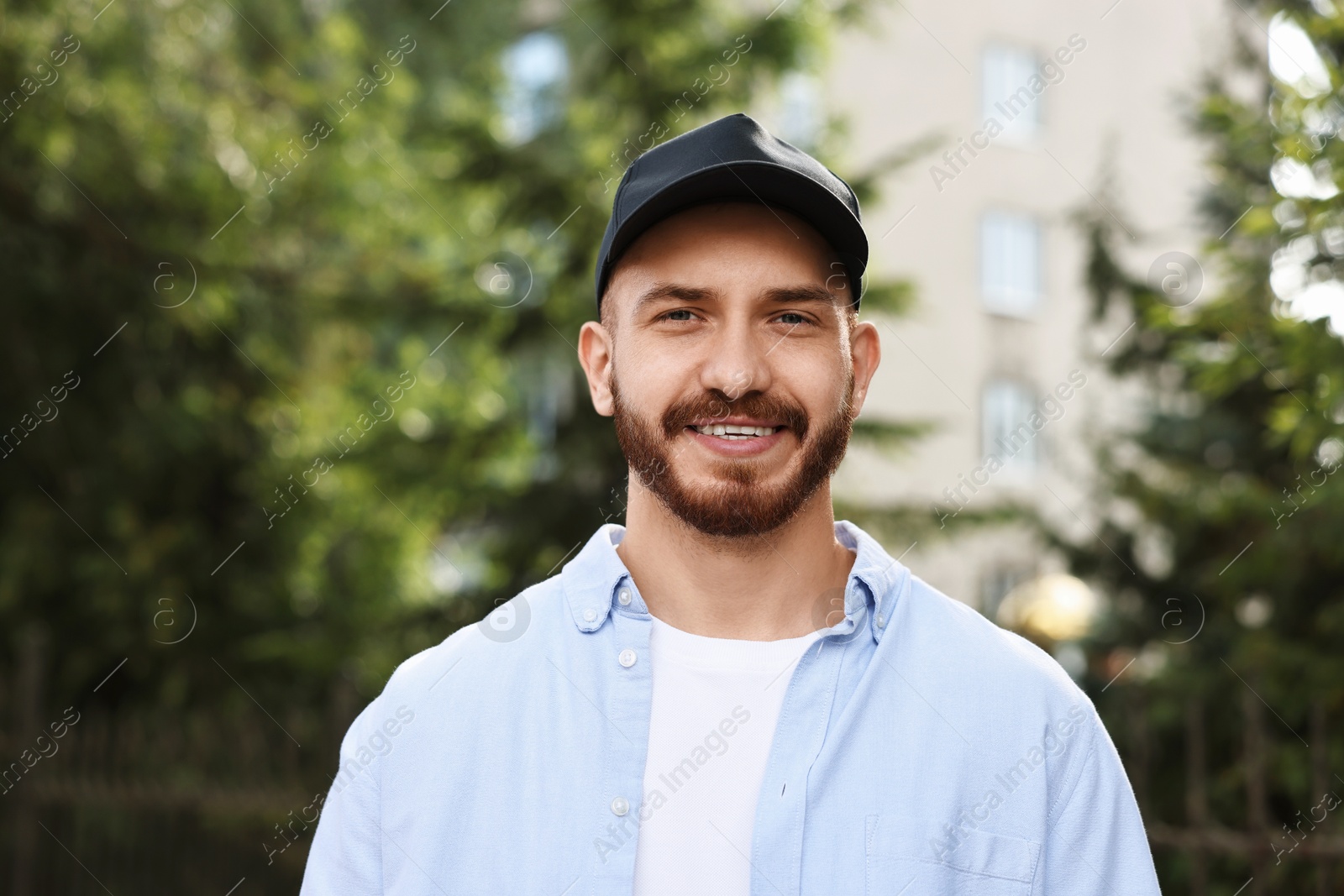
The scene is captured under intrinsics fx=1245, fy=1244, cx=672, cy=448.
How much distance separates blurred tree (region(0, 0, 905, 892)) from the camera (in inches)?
255

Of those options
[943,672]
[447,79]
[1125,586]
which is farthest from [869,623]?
[447,79]

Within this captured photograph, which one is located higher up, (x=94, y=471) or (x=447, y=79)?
(x=447, y=79)

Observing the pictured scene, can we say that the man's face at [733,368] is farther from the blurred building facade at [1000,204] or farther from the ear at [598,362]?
the blurred building facade at [1000,204]

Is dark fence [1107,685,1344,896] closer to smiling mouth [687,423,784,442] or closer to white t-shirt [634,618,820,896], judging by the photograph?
white t-shirt [634,618,820,896]

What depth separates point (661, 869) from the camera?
1871mm

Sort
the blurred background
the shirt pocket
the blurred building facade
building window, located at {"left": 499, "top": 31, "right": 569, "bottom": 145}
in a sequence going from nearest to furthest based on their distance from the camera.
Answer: the shirt pocket < the blurred background < building window, located at {"left": 499, "top": 31, "right": 569, "bottom": 145} < the blurred building facade

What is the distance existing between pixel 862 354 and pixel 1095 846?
0.90m

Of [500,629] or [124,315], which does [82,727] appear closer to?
[124,315]

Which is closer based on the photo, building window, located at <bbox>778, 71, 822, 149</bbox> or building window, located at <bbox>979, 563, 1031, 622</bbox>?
building window, located at <bbox>778, 71, 822, 149</bbox>

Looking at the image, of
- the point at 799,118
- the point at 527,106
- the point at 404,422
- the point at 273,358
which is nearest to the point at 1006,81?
the point at 799,118

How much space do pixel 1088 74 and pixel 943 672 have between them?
18.9 meters

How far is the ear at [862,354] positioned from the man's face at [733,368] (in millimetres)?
97

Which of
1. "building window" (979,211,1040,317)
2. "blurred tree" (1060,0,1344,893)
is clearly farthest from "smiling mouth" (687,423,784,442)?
"building window" (979,211,1040,317)

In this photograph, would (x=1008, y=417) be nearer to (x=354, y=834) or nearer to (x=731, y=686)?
(x=731, y=686)
